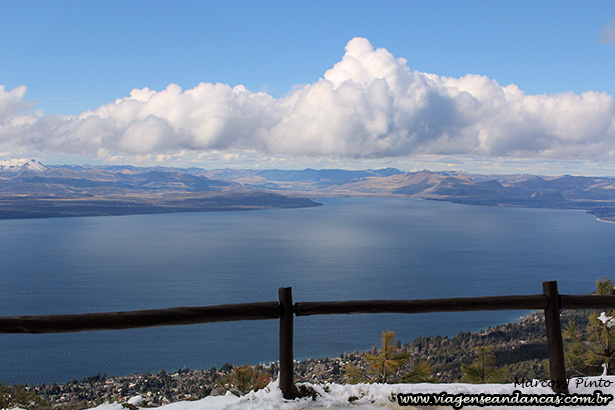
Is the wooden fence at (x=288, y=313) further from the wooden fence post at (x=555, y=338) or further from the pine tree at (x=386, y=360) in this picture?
the pine tree at (x=386, y=360)

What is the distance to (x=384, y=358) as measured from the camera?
679 cm

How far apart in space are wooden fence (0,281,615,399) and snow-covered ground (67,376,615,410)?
20 cm

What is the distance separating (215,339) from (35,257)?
70.0 meters

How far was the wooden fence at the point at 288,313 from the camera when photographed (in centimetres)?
440

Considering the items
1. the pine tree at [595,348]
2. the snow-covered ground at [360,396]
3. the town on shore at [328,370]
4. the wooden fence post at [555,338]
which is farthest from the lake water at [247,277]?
the wooden fence post at [555,338]

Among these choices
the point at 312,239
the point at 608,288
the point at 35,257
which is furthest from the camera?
the point at 312,239

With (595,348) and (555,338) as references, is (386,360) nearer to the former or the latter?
(555,338)

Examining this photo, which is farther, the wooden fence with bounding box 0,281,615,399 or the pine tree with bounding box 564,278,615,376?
the pine tree with bounding box 564,278,615,376

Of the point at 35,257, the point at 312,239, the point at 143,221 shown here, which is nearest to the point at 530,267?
the point at 312,239

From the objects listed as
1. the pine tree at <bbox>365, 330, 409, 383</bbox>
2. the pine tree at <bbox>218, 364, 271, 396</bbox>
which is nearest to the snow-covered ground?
the pine tree at <bbox>218, 364, 271, 396</bbox>

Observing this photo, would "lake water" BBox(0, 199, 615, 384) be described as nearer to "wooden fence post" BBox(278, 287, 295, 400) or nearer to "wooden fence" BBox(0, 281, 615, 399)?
"wooden fence post" BBox(278, 287, 295, 400)

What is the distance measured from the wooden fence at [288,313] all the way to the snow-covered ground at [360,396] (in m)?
0.20

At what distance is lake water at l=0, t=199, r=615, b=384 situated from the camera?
43.4 metres

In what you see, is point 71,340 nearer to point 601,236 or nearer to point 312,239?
point 312,239
